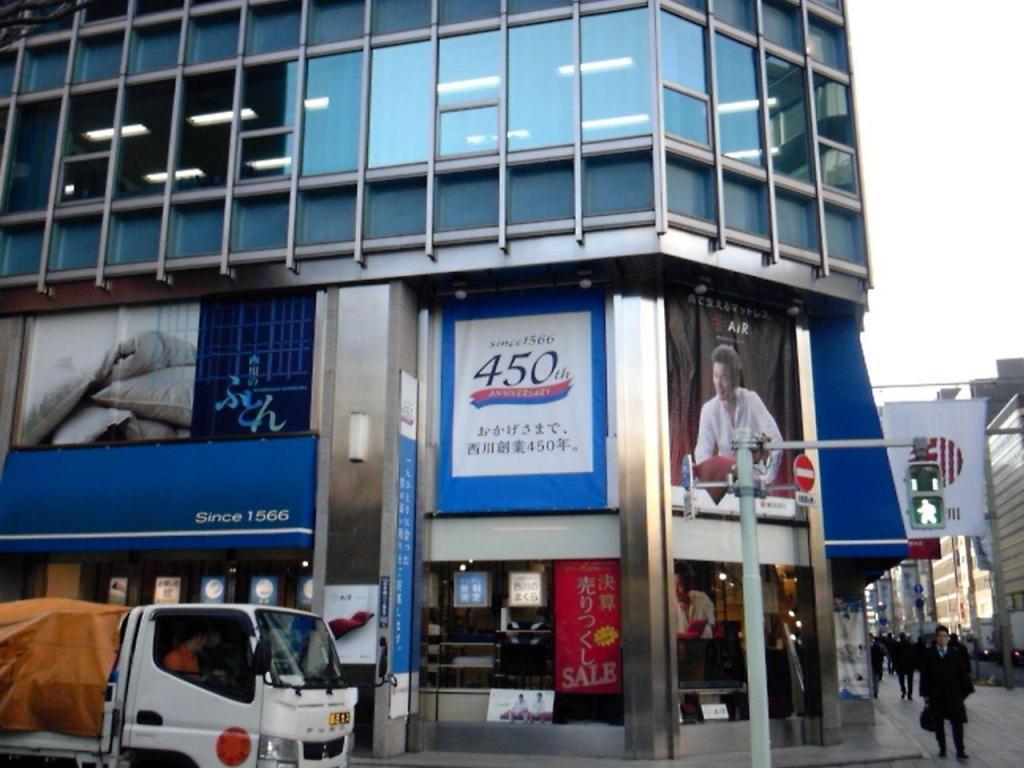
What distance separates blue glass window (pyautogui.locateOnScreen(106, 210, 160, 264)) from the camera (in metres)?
19.7

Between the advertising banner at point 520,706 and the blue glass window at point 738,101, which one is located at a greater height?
the blue glass window at point 738,101

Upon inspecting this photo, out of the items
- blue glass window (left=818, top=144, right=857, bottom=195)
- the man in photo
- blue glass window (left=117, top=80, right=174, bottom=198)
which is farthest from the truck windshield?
blue glass window (left=818, top=144, right=857, bottom=195)

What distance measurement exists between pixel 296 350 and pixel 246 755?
10293 millimetres

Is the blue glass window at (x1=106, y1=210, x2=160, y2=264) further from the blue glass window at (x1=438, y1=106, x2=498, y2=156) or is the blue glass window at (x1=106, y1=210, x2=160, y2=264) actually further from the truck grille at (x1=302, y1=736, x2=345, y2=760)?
the truck grille at (x1=302, y1=736, x2=345, y2=760)

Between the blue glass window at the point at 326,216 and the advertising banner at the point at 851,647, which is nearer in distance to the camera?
the blue glass window at the point at 326,216

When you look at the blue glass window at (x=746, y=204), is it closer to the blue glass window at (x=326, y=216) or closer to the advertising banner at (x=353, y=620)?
the blue glass window at (x=326, y=216)

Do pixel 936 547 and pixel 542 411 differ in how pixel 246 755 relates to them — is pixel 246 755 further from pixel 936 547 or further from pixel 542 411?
pixel 936 547

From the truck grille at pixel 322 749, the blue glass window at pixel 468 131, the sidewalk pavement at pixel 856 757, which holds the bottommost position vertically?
the sidewalk pavement at pixel 856 757

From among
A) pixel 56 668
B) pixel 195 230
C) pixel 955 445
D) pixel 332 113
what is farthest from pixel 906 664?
pixel 56 668

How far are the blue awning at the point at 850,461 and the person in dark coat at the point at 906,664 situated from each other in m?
9.98

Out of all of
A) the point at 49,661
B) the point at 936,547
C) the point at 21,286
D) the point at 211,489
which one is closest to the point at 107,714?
the point at 49,661

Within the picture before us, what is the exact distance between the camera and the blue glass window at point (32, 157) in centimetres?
2102

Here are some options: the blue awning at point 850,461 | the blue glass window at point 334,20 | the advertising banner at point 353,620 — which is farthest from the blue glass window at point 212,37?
the blue awning at point 850,461

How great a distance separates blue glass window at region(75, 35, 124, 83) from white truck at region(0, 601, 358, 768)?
48.1 feet
